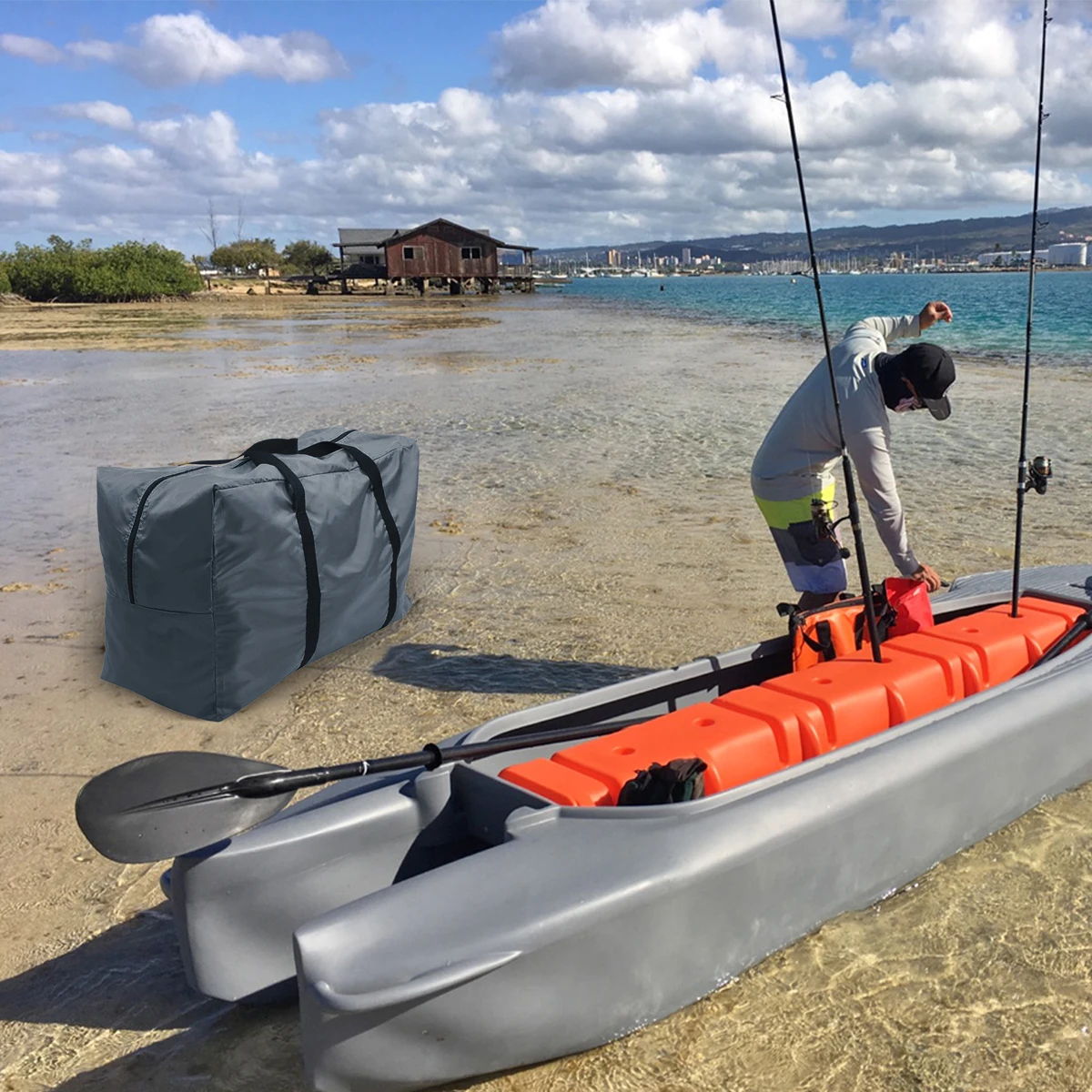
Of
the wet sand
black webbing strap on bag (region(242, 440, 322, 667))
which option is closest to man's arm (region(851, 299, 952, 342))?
the wet sand

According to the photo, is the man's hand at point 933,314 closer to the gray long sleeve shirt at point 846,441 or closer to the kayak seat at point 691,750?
the gray long sleeve shirt at point 846,441

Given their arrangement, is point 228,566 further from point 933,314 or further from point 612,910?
point 933,314

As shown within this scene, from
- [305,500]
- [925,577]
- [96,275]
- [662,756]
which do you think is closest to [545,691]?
[305,500]

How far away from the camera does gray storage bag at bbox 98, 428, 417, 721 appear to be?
4391mm

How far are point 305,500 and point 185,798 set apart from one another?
2.23 meters

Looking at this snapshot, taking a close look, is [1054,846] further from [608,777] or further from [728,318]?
[728,318]

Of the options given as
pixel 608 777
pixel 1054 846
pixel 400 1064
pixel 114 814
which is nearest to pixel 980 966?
pixel 1054 846

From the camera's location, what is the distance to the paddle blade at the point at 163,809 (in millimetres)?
2559

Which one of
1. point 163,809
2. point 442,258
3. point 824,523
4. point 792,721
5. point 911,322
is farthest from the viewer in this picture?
point 442,258

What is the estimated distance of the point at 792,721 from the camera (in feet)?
10.4

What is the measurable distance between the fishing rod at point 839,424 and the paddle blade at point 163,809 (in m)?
2.06

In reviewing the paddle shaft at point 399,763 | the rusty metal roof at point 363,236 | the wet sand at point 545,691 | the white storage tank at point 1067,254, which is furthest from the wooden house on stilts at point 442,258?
the white storage tank at point 1067,254

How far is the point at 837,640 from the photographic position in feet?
12.9

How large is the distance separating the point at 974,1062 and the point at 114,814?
226 cm
